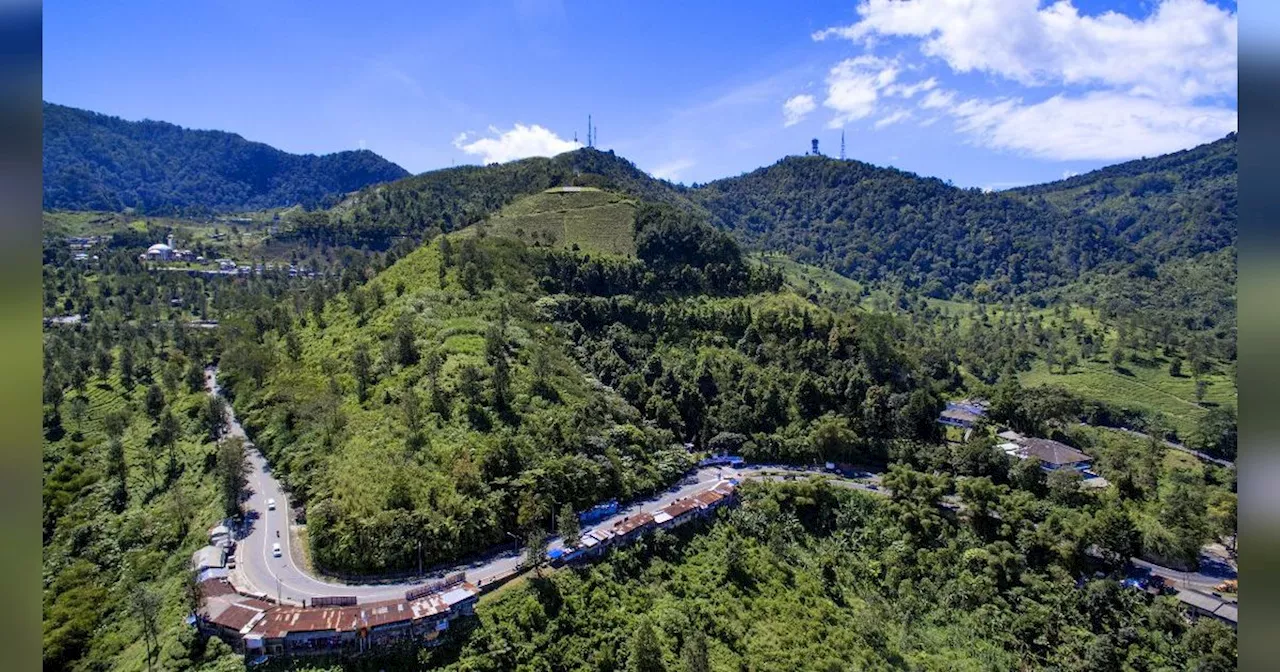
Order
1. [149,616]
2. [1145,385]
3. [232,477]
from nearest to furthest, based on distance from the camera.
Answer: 1. [149,616]
2. [232,477]
3. [1145,385]

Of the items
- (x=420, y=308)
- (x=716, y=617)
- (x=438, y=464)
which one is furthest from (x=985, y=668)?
(x=420, y=308)

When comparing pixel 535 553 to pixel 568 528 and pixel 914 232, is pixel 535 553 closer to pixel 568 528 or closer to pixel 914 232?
pixel 568 528

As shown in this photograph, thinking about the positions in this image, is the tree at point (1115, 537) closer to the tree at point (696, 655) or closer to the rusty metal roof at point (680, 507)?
the rusty metal roof at point (680, 507)

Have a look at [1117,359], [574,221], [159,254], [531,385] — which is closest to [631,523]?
[531,385]

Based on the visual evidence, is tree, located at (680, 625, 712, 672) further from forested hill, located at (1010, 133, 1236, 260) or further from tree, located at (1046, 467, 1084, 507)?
forested hill, located at (1010, 133, 1236, 260)

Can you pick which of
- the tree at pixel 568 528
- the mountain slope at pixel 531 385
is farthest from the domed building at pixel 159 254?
Result: the tree at pixel 568 528

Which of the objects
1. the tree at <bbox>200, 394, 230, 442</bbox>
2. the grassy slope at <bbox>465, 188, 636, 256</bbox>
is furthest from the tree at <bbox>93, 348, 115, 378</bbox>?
the grassy slope at <bbox>465, 188, 636, 256</bbox>
